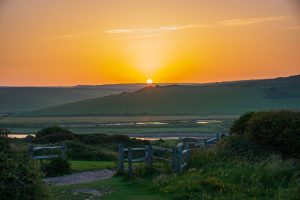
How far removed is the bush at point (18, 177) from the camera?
11477mm

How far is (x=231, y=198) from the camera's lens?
16.2 m

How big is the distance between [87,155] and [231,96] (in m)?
138

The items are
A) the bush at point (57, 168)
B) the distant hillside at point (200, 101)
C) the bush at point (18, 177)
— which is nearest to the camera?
the bush at point (18, 177)

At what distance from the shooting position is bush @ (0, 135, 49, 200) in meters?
11.5

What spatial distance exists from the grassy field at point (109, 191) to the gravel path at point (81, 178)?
200 cm

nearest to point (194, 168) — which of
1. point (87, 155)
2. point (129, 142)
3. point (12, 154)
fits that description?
point (12, 154)

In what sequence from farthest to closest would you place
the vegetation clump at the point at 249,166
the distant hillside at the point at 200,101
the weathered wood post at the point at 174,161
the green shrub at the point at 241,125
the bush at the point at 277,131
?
1. the distant hillside at the point at 200,101
2. the green shrub at the point at 241,125
3. the bush at the point at 277,131
4. the weathered wood post at the point at 174,161
5. the vegetation clump at the point at 249,166

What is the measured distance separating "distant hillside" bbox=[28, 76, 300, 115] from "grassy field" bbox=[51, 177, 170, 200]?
12759 centimetres

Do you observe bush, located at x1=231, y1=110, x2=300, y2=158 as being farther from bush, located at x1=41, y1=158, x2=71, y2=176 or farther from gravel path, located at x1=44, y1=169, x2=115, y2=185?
bush, located at x1=41, y1=158, x2=71, y2=176

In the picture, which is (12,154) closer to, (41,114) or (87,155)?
(87,155)

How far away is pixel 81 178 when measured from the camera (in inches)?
947

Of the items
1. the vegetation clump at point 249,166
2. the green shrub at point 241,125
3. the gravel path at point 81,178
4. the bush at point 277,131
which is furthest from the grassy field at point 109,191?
the green shrub at point 241,125

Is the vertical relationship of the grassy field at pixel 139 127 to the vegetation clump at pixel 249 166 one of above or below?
below

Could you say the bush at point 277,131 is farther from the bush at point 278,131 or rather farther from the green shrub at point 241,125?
the green shrub at point 241,125
